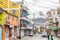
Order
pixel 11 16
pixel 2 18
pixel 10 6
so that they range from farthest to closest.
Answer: pixel 10 6 → pixel 11 16 → pixel 2 18

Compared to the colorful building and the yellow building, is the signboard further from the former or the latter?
the yellow building

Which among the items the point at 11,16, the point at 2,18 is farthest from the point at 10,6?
the point at 2,18

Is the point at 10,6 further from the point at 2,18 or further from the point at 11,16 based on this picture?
the point at 2,18

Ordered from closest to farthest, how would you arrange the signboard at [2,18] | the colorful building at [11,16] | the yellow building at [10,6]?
the signboard at [2,18]
the colorful building at [11,16]
the yellow building at [10,6]

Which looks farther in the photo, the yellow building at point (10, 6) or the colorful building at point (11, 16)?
the yellow building at point (10, 6)

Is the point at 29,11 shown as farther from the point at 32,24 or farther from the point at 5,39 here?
the point at 5,39

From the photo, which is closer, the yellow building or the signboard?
the signboard

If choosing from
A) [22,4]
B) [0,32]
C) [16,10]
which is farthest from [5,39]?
[22,4]

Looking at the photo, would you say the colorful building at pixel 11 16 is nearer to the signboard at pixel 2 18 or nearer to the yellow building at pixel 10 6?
the yellow building at pixel 10 6

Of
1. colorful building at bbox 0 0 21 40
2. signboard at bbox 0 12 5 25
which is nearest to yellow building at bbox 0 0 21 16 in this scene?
colorful building at bbox 0 0 21 40

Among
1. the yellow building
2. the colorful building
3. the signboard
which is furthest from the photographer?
the yellow building

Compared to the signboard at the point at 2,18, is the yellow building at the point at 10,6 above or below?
above

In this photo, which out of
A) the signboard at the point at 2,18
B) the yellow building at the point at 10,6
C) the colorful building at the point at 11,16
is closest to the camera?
the signboard at the point at 2,18

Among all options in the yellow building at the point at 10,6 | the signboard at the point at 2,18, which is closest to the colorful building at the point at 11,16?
the yellow building at the point at 10,6
